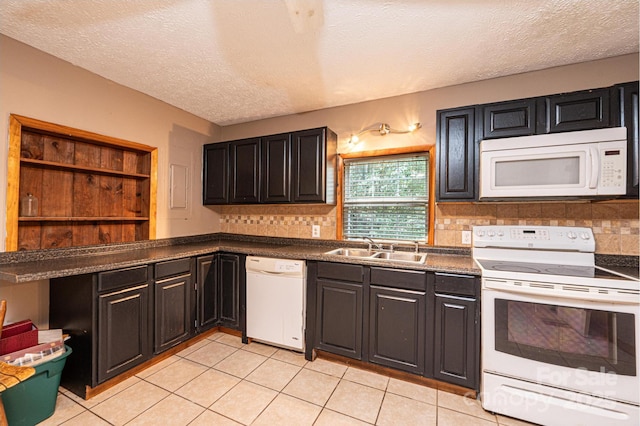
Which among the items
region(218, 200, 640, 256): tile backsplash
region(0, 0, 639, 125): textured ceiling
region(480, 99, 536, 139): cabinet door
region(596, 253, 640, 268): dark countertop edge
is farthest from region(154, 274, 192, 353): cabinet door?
region(596, 253, 640, 268): dark countertop edge

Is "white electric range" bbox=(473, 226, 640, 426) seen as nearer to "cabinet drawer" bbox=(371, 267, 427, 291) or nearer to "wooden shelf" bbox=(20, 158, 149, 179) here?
"cabinet drawer" bbox=(371, 267, 427, 291)

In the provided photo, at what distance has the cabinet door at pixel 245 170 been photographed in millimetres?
3072

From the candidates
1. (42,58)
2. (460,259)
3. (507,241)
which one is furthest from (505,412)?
(42,58)

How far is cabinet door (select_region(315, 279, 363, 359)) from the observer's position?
223 centimetres

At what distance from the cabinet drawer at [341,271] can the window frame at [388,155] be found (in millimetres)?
630

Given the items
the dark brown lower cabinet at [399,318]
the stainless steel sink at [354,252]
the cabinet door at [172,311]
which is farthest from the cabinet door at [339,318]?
the cabinet door at [172,311]

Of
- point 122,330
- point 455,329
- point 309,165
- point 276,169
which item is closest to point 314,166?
point 309,165

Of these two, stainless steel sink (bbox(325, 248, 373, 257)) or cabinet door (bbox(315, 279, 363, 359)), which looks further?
stainless steel sink (bbox(325, 248, 373, 257))

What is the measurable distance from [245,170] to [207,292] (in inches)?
54.6

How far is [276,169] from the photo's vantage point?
2.95m

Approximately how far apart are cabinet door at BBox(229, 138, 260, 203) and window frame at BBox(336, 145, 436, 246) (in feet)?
3.05

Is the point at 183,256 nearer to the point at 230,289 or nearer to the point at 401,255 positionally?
the point at 230,289

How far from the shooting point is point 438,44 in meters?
1.88

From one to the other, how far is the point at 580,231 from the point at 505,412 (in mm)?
1392
